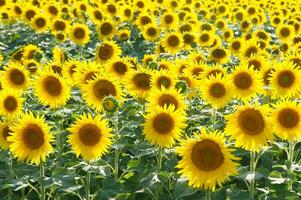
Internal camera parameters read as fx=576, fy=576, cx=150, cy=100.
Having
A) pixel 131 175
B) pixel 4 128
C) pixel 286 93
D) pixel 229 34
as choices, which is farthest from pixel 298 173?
pixel 229 34

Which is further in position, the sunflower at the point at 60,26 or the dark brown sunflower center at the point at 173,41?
the sunflower at the point at 60,26

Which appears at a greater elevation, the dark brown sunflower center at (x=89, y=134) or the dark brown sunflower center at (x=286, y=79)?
the dark brown sunflower center at (x=286, y=79)

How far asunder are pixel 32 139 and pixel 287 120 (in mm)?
2321

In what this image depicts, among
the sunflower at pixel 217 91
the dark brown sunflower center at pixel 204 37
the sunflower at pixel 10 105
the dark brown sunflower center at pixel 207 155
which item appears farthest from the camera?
the dark brown sunflower center at pixel 204 37

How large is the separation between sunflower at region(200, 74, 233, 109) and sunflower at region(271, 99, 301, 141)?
119cm

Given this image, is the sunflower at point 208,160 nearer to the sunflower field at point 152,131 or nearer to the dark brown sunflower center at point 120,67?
the sunflower field at point 152,131

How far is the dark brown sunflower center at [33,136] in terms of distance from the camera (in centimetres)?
514

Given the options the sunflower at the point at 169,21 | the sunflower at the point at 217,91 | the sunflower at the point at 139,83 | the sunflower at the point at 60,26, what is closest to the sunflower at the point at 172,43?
the sunflower at the point at 60,26

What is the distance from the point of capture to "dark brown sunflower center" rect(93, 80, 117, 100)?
635cm

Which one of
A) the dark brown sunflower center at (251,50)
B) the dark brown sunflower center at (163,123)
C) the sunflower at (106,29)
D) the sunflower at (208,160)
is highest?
the sunflower at (106,29)

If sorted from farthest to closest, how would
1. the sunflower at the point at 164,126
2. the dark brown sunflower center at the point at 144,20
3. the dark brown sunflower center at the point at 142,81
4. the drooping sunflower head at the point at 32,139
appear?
the dark brown sunflower center at the point at 144,20
the dark brown sunflower center at the point at 142,81
the sunflower at the point at 164,126
the drooping sunflower head at the point at 32,139

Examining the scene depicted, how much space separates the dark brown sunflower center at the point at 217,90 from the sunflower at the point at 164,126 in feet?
3.88

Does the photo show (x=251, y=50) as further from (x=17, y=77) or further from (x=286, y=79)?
(x=17, y=77)

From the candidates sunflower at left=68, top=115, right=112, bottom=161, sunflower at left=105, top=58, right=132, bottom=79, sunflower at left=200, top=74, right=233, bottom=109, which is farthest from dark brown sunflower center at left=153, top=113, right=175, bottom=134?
sunflower at left=105, top=58, right=132, bottom=79
